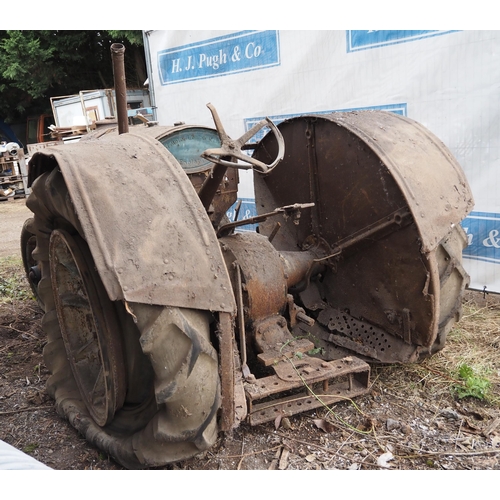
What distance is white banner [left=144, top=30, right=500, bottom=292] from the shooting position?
3.83 metres

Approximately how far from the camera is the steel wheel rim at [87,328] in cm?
211

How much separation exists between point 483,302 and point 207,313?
119 inches

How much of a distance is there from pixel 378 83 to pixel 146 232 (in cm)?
320

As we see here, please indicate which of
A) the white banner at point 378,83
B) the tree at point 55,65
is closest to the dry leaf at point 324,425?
the white banner at point 378,83

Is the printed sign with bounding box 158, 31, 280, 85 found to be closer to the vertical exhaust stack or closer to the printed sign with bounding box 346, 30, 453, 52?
the printed sign with bounding box 346, 30, 453, 52

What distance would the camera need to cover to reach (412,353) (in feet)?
8.64

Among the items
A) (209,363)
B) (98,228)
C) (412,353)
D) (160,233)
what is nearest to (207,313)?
(209,363)

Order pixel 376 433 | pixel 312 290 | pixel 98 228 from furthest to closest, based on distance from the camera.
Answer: pixel 312 290
pixel 376 433
pixel 98 228

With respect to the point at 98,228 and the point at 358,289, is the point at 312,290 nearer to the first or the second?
the point at 358,289

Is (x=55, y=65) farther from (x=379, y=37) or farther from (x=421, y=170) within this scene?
(x=421, y=170)

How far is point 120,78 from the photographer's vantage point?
2.67 metres

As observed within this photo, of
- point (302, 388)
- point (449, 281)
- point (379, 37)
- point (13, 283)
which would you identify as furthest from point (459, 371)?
point (13, 283)

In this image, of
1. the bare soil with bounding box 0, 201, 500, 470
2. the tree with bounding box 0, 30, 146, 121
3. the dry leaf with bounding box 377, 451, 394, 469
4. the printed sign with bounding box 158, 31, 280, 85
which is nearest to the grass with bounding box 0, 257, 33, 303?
the bare soil with bounding box 0, 201, 500, 470

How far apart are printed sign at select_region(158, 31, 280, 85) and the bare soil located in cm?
324
